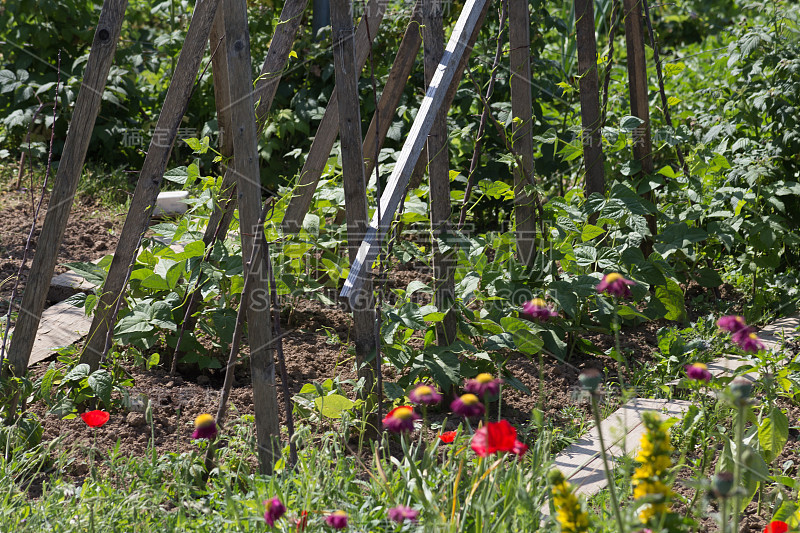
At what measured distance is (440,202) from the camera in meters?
2.49

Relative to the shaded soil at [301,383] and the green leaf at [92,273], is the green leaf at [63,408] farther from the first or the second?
the green leaf at [92,273]

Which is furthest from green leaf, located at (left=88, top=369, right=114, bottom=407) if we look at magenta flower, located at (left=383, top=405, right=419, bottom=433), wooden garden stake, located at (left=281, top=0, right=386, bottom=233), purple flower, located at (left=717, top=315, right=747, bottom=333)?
purple flower, located at (left=717, top=315, right=747, bottom=333)

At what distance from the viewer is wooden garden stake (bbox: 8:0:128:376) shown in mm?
2215

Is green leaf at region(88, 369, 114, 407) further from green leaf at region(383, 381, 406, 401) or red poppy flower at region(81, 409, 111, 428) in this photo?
green leaf at region(383, 381, 406, 401)

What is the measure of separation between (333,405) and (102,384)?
2.45 ft

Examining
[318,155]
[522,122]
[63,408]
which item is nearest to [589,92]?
[522,122]

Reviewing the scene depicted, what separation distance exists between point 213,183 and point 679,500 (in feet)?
6.00

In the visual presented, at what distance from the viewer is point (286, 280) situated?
9.57 feet

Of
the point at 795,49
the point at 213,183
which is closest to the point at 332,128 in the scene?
the point at 213,183

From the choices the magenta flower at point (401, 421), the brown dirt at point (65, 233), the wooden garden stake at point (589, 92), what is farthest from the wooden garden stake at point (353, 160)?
the brown dirt at point (65, 233)

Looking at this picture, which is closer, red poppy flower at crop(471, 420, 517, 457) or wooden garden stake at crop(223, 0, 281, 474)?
red poppy flower at crop(471, 420, 517, 457)

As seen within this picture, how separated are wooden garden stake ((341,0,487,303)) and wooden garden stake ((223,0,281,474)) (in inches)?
11.1

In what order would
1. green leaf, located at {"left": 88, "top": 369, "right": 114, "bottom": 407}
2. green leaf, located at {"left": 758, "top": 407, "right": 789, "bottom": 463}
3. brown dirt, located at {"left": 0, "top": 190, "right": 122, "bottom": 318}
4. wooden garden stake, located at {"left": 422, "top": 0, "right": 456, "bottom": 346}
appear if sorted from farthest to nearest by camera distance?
brown dirt, located at {"left": 0, "top": 190, "right": 122, "bottom": 318}
wooden garden stake, located at {"left": 422, "top": 0, "right": 456, "bottom": 346}
green leaf, located at {"left": 88, "top": 369, "right": 114, "bottom": 407}
green leaf, located at {"left": 758, "top": 407, "right": 789, "bottom": 463}

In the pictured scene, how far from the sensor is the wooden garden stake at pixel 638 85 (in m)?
3.19
